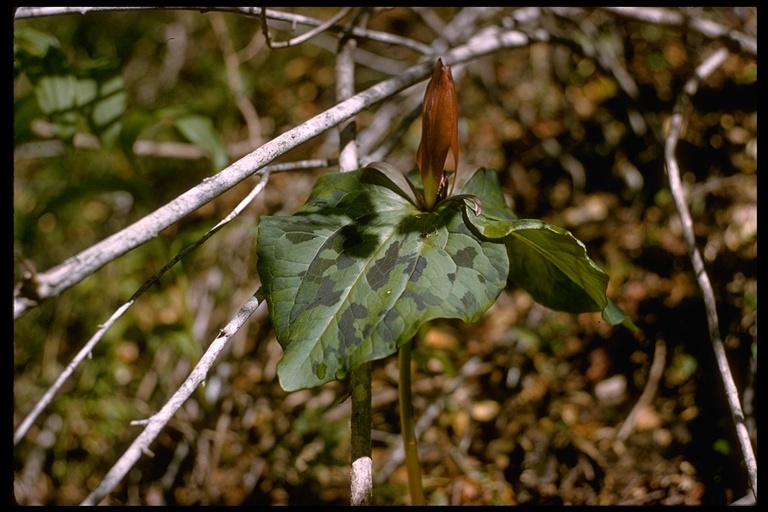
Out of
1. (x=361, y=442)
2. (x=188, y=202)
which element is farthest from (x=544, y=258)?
(x=188, y=202)

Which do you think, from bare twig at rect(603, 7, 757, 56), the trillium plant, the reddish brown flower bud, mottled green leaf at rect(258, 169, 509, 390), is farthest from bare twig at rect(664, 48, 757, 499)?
the reddish brown flower bud

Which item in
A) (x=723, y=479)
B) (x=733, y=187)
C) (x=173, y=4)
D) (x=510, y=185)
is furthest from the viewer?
(x=510, y=185)

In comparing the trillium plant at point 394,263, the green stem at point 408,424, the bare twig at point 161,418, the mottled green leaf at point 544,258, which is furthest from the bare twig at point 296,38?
the green stem at point 408,424

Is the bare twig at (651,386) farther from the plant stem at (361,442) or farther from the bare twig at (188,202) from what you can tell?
the bare twig at (188,202)

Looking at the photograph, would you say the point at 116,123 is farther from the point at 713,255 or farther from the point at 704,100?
the point at 704,100

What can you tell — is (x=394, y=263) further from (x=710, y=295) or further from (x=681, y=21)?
(x=681, y=21)

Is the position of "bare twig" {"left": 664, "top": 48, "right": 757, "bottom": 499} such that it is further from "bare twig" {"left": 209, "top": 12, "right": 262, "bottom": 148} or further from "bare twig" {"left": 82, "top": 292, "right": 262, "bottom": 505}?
"bare twig" {"left": 209, "top": 12, "right": 262, "bottom": 148}

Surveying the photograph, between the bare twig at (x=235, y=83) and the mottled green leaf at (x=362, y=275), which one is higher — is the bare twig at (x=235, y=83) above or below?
above

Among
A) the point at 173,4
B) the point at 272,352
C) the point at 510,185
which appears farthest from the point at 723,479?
the point at 173,4
